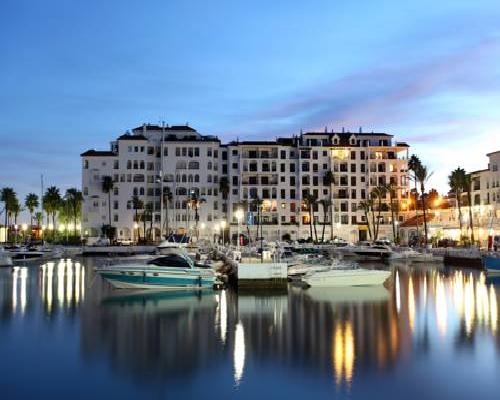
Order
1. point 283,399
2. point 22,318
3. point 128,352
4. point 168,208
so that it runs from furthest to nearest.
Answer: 1. point 168,208
2. point 22,318
3. point 128,352
4. point 283,399

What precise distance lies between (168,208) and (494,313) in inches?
3770

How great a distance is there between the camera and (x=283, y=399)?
1755 centimetres

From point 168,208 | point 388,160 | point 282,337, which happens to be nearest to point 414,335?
point 282,337

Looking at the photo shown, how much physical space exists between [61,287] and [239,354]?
2889 cm

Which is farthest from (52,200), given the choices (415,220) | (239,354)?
(239,354)

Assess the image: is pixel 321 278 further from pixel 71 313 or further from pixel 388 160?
pixel 388 160

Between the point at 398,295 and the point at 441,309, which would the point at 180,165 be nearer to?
the point at 398,295

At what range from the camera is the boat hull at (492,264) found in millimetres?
59406

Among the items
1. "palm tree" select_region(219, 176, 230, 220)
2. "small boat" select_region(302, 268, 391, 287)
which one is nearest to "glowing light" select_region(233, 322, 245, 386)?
"small boat" select_region(302, 268, 391, 287)

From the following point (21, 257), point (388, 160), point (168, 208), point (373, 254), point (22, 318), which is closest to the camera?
point (22, 318)

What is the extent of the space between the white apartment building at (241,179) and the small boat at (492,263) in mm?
65929

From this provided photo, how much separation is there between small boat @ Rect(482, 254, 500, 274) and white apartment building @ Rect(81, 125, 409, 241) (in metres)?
65.9

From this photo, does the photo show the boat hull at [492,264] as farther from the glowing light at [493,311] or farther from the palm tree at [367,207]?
the palm tree at [367,207]

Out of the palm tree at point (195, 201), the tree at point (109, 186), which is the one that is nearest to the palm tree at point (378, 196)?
the palm tree at point (195, 201)
